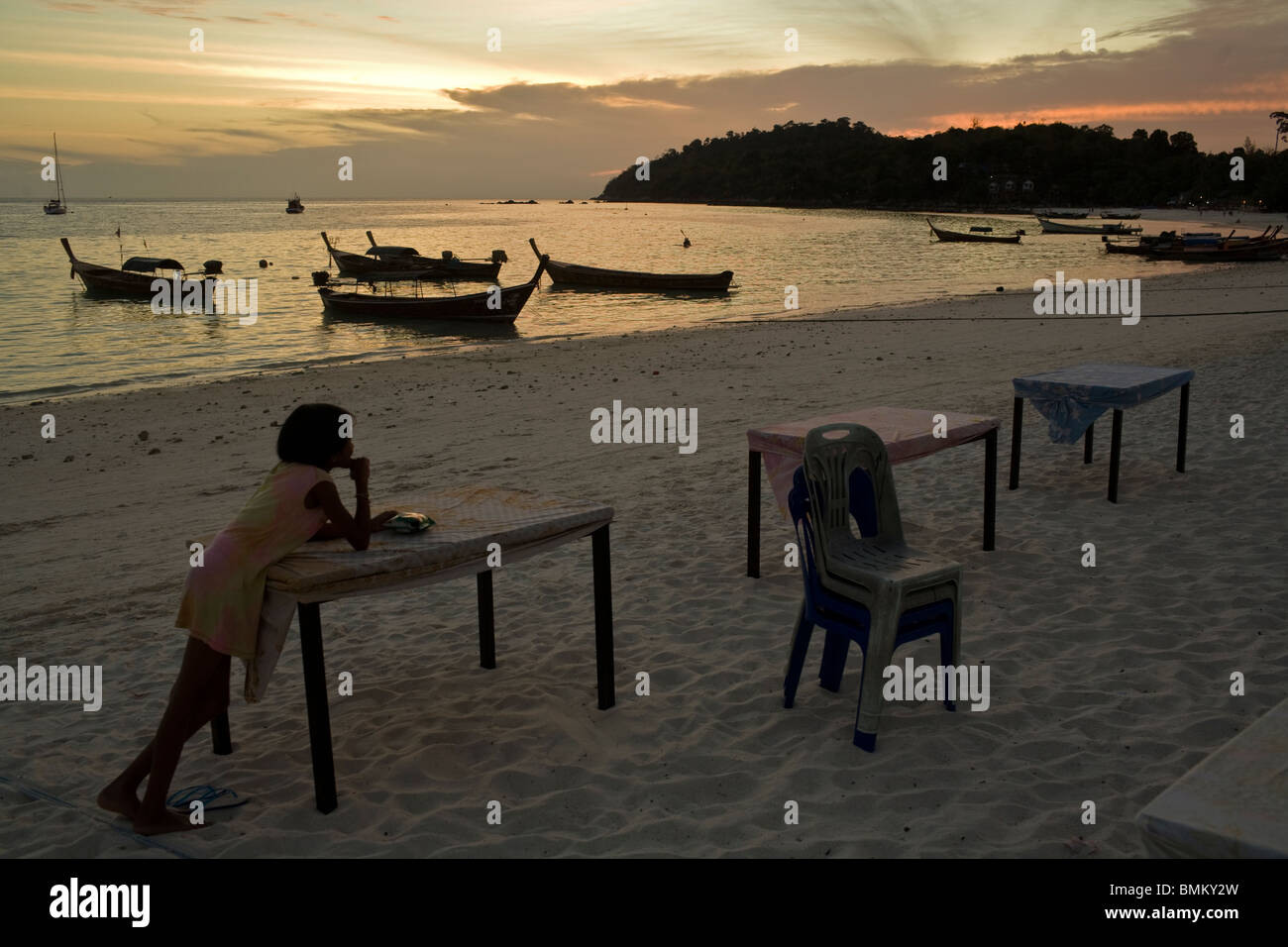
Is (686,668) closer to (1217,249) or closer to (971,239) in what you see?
(1217,249)

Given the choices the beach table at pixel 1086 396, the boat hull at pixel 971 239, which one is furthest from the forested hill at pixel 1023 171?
the beach table at pixel 1086 396

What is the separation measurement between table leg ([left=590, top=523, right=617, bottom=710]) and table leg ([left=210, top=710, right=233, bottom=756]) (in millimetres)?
1513

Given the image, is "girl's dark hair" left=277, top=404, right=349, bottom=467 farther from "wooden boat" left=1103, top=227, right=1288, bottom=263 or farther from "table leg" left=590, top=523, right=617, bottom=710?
"wooden boat" left=1103, top=227, right=1288, bottom=263

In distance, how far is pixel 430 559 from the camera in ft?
10.7

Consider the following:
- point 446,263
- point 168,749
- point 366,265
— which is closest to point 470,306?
point 446,263

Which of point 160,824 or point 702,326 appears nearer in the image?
point 160,824

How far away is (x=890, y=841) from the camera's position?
3.00 m

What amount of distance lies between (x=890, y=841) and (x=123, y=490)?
850 cm

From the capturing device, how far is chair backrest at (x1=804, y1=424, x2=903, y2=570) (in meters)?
3.75

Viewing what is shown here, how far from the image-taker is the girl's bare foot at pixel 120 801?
10.6 feet

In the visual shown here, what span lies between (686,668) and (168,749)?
2173 mm

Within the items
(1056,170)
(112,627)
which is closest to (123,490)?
(112,627)
